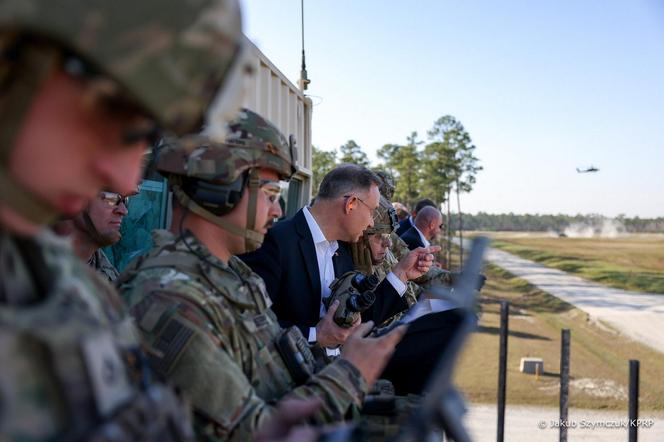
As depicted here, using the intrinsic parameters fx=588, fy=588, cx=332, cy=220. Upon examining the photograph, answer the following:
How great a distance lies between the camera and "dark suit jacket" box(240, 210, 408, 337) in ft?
12.7

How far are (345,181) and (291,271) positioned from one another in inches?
32.2

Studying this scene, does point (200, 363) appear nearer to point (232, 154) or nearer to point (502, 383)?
point (232, 154)

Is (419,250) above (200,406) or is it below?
above

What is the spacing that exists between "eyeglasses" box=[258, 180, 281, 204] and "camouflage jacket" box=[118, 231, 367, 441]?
329 millimetres

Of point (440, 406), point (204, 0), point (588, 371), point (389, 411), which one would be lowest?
point (588, 371)

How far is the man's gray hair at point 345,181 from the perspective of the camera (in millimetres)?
4254

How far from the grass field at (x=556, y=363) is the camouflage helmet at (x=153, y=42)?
18.8ft

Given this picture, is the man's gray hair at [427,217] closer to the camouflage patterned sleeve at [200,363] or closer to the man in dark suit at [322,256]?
the man in dark suit at [322,256]

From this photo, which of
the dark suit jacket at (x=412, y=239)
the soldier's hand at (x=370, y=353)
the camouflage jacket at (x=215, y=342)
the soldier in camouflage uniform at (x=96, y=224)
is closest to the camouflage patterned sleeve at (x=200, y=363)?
the camouflage jacket at (x=215, y=342)

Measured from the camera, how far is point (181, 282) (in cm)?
196

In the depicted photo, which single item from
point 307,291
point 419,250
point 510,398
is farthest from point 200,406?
point 510,398

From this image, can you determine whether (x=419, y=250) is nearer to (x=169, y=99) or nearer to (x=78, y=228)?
(x=78, y=228)

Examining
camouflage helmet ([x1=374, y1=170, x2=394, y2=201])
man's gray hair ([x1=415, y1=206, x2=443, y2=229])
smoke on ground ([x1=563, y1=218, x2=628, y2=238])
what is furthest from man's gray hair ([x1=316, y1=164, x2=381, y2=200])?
smoke on ground ([x1=563, y1=218, x2=628, y2=238])

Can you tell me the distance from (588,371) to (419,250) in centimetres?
1263
